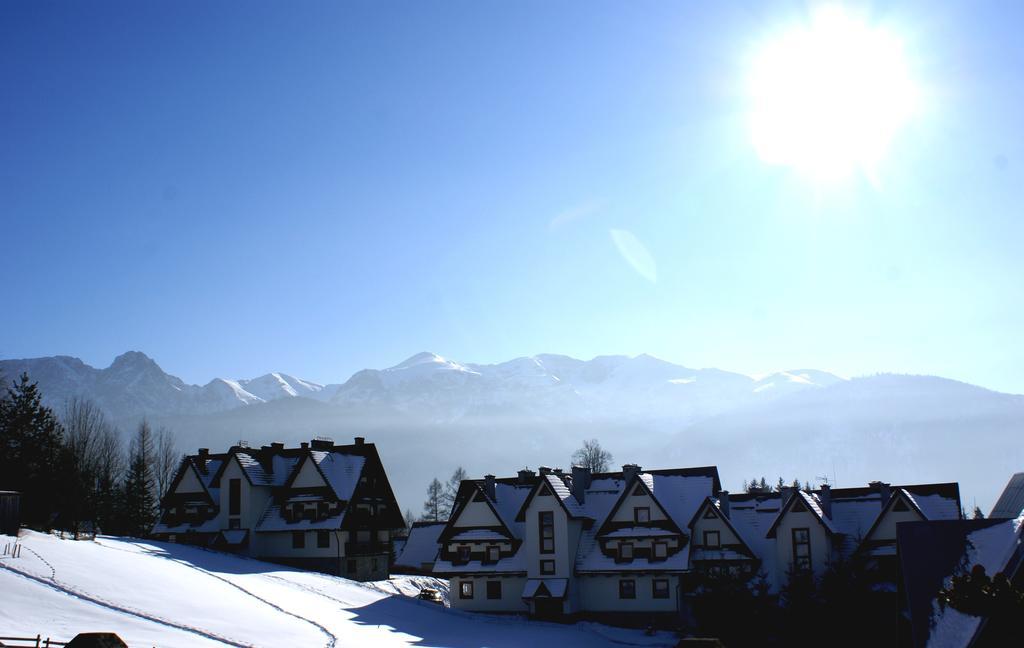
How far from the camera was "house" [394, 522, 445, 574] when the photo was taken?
81812 mm

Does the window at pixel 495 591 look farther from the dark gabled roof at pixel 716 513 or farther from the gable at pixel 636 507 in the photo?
the dark gabled roof at pixel 716 513

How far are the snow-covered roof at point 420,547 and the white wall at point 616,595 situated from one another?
23310 mm

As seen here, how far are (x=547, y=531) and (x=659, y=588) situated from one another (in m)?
8.75

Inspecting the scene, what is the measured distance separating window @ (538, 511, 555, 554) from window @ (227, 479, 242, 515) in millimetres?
27337

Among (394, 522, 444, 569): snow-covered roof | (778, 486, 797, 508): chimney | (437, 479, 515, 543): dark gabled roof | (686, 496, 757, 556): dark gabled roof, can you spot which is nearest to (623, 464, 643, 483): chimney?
(686, 496, 757, 556): dark gabled roof

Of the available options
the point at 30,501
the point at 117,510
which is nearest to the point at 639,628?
the point at 30,501

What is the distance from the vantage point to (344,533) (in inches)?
2830

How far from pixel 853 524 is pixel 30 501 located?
6047 cm

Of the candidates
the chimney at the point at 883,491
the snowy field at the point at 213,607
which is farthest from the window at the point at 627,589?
the chimney at the point at 883,491

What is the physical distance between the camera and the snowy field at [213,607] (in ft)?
125

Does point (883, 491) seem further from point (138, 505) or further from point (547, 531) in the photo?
point (138, 505)

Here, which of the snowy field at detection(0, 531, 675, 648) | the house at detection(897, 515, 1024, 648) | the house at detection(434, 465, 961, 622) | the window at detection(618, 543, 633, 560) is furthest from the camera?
the window at detection(618, 543, 633, 560)

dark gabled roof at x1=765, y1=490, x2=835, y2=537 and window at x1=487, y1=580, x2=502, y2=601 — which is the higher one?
dark gabled roof at x1=765, y1=490, x2=835, y2=537

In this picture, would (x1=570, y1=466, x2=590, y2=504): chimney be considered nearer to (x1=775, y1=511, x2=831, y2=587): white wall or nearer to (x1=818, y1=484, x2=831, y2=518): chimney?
(x1=775, y1=511, x2=831, y2=587): white wall
